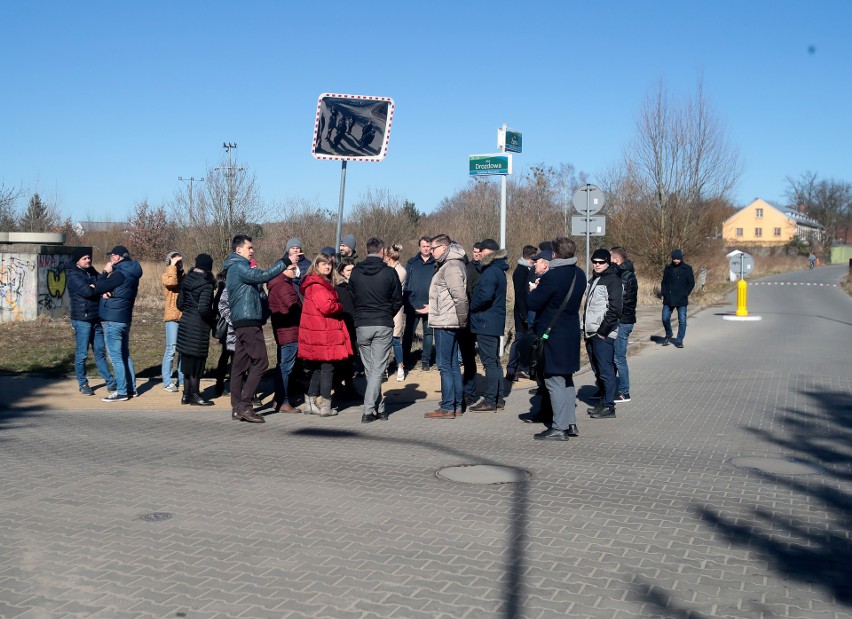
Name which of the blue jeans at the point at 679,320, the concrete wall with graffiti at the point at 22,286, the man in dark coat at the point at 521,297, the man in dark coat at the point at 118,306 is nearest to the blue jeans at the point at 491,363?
the man in dark coat at the point at 521,297

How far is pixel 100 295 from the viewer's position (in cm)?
1145

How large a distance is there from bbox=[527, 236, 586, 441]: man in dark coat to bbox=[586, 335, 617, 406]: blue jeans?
1201 millimetres

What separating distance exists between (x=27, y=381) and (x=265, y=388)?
3572mm

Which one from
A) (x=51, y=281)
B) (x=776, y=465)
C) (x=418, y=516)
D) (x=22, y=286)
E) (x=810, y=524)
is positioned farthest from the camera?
(x=51, y=281)

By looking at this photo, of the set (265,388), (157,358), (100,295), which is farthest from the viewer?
(157,358)

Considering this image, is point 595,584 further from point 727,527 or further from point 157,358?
point 157,358

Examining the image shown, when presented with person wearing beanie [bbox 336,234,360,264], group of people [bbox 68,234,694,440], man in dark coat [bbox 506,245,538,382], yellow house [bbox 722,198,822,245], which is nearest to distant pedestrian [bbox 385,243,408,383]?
person wearing beanie [bbox 336,234,360,264]

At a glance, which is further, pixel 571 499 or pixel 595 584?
pixel 571 499

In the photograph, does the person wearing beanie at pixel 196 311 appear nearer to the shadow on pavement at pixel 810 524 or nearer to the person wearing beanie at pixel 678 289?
the shadow on pavement at pixel 810 524

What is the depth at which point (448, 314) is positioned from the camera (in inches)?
408

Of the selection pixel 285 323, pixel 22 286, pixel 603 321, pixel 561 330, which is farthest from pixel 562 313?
pixel 22 286

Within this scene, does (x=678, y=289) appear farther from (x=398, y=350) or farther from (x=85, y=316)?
(x=85, y=316)

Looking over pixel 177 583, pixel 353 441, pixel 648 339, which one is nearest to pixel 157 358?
pixel 353 441

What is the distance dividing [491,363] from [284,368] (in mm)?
2499
